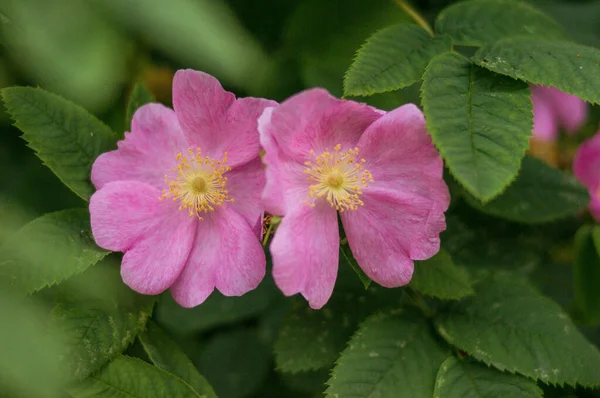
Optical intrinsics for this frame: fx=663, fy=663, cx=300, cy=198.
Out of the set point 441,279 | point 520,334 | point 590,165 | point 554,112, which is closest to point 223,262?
point 441,279

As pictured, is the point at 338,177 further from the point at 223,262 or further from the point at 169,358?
the point at 169,358

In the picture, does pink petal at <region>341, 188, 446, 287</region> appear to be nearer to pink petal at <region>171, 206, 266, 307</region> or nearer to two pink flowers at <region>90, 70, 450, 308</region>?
two pink flowers at <region>90, 70, 450, 308</region>

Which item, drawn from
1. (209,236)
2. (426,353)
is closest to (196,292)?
(209,236)

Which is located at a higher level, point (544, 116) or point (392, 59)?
point (392, 59)

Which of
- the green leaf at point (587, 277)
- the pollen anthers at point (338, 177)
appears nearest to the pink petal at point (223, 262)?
the pollen anthers at point (338, 177)

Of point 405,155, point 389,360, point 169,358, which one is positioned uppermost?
point 405,155

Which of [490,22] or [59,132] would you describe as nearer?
[59,132]
